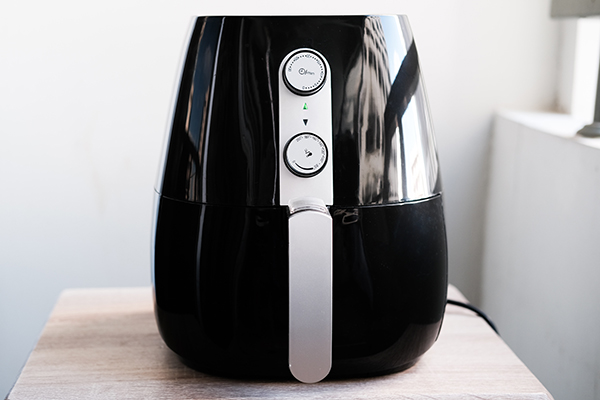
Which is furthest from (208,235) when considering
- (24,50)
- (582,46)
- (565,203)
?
(582,46)

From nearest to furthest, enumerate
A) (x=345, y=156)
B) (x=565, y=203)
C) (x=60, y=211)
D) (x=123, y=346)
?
(x=345, y=156)
(x=123, y=346)
(x=565, y=203)
(x=60, y=211)

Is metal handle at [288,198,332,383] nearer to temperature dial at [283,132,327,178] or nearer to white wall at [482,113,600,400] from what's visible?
temperature dial at [283,132,327,178]

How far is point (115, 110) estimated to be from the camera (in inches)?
34.8

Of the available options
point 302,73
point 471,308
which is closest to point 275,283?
point 302,73

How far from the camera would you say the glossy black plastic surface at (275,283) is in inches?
17.9

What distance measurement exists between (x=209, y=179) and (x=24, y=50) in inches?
21.6

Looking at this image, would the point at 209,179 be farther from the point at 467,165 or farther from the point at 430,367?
the point at 467,165

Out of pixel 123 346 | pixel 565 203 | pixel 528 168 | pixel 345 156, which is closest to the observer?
pixel 345 156

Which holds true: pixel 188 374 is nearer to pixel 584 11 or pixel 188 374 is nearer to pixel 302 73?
pixel 302 73

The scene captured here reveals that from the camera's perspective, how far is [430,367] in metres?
0.52

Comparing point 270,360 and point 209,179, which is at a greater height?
point 209,179

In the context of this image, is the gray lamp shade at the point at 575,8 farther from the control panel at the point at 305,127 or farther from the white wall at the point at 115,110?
the control panel at the point at 305,127

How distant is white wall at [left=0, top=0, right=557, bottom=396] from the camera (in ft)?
2.82

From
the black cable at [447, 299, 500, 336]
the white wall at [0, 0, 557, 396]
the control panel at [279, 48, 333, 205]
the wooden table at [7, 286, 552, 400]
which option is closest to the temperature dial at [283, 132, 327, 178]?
the control panel at [279, 48, 333, 205]
